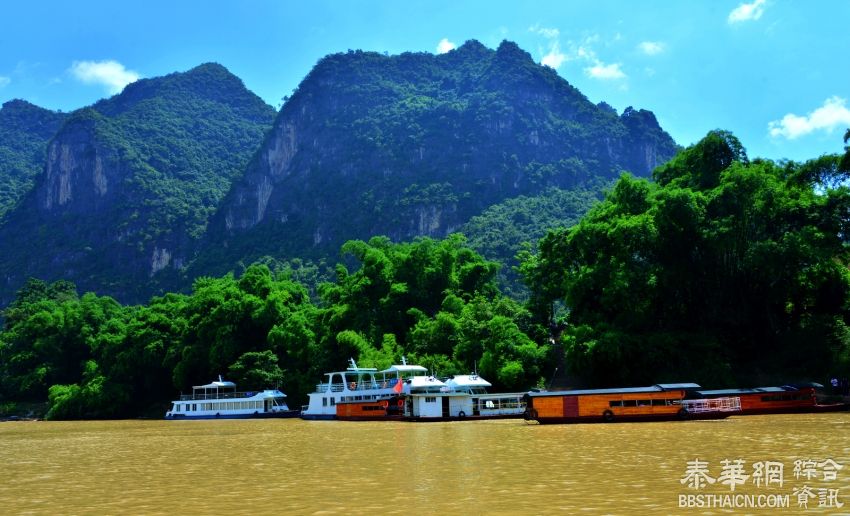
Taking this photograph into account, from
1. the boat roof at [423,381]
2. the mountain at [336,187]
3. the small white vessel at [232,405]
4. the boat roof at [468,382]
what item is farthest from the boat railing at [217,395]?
the mountain at [336,187]

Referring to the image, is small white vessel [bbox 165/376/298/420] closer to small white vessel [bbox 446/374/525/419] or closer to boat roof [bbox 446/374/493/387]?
boat roof [bbox 446/374/493/387]

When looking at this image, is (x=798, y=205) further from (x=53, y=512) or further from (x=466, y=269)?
(x=53, y=512)

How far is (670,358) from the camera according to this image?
1567 inches

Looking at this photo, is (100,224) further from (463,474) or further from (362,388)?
(463,474)

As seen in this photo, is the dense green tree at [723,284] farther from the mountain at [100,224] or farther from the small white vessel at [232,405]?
the mountain at [100,224]

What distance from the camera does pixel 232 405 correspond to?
5644cm

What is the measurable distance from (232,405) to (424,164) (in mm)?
125187

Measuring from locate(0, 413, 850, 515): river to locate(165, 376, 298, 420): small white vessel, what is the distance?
92.5 feet

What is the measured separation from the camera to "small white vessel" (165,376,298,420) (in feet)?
180

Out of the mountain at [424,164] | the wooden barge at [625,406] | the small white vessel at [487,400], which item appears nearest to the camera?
the wooden barge at [625,406]

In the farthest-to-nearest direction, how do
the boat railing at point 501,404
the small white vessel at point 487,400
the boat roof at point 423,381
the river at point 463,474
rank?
the boat roof at point 423,381
the boat railing at point 501,404
the small white vessel at point 487,400
the river at point 463,474

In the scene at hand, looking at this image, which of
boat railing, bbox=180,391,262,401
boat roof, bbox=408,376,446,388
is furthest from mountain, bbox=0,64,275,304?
boat roof, bbox=408,376,446,388

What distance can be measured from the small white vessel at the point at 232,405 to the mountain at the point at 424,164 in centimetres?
9686

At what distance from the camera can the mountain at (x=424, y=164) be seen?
160 m
